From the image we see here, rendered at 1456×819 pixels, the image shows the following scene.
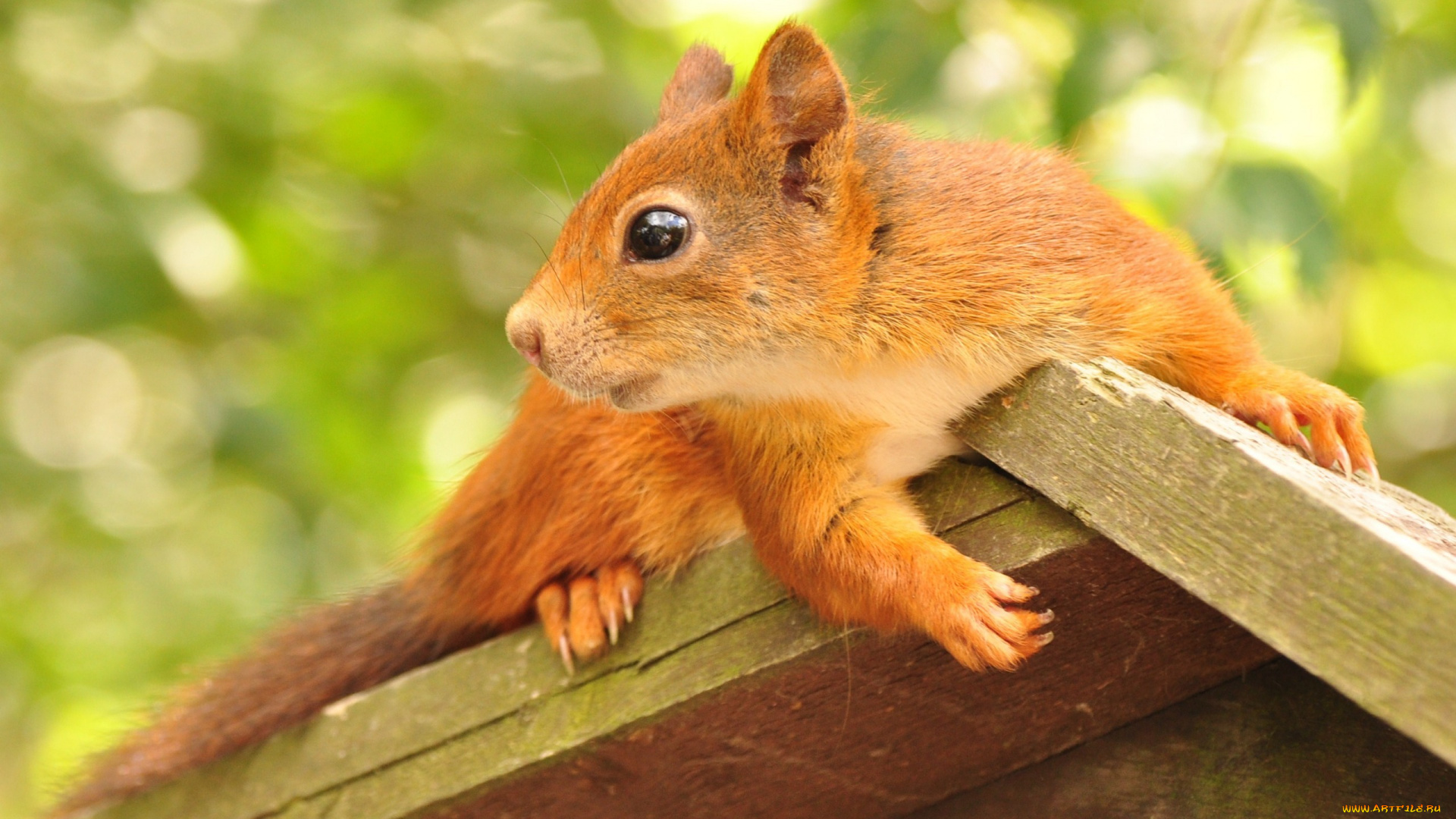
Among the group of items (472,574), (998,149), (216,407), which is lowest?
(216,407)

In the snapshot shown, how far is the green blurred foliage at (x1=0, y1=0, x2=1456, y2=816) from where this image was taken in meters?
2.41

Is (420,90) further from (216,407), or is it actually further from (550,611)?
(550,611)

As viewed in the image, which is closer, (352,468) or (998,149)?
(998,149)

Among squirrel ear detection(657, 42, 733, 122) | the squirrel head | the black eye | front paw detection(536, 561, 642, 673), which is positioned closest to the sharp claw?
front paw detection(536, 561, 642, 673)

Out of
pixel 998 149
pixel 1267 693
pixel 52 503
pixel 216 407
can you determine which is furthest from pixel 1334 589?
pixel 52 503

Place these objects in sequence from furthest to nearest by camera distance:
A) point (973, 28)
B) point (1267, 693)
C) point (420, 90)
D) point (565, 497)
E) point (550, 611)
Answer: point (420, 90)
point (973, 28)
point (565, 497)
point (550, 611)
point (1267, 693)

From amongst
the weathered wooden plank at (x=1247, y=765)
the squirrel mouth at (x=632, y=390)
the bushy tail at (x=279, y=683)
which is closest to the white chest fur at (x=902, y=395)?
the squirrel mouth at (x=632, y=390)

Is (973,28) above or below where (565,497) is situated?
above

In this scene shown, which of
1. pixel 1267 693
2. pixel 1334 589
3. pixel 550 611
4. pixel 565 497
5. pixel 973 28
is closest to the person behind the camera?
pixel 1334 589

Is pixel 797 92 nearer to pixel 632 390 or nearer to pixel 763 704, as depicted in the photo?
pixel 632 390

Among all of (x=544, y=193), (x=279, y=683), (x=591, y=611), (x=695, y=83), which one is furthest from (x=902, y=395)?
(x=544, y=193)

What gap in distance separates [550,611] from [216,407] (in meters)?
1.65

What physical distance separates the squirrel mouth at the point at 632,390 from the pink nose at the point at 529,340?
0.10 m

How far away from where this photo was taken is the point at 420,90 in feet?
11.5
